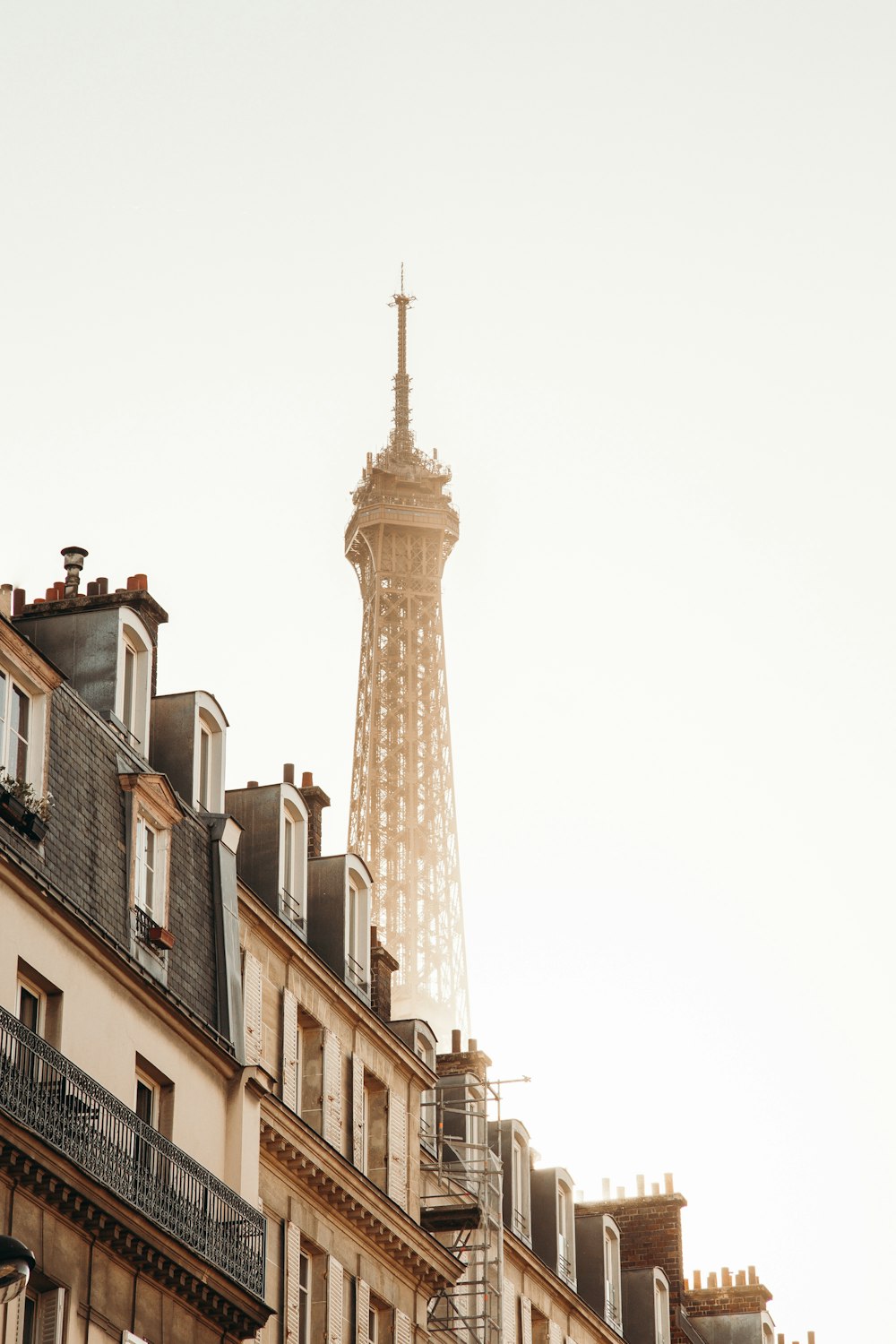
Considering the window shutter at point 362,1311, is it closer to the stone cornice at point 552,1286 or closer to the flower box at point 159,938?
the stone cornice at point 552,1286

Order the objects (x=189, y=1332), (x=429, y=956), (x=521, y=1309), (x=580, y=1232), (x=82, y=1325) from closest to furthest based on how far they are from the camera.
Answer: (x=82, y=1325) < (x=189, y=1332) < (x=521, y=1309) < (x=580, y=1232) < (x=429, y=956)

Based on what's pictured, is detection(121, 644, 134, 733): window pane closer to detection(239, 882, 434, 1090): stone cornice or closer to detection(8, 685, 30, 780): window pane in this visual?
detection(239, 882, 434, 1090): stone cornice

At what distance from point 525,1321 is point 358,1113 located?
867 centimetres

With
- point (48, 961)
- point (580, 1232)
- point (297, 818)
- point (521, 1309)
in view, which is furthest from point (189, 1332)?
point (580, 1232)

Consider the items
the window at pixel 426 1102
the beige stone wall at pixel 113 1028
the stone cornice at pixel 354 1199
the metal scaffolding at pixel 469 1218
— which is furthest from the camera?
the window at pixel 426 1102

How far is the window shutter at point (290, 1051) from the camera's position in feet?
126

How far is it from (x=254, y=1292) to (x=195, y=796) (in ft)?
23.2

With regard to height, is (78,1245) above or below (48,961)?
below

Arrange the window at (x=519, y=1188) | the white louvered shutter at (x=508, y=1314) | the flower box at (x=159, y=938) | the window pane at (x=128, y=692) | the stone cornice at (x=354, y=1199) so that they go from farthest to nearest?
the window at (x=519, y=1188), the white louvered shutter at (x=508, y=1314), the stone cornice at (x=354, y=1199), the window pane at (x=128, y=692), the flower box at (x=159, y=938)

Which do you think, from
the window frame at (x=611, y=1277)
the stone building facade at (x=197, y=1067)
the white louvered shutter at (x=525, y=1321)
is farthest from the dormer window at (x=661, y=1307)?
the white louvered shutter at (x=525, y=1321)

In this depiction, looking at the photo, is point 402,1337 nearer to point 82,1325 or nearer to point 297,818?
point 297,818

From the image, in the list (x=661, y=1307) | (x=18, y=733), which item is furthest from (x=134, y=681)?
(x=661, y=1307)

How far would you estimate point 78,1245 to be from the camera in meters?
28.8

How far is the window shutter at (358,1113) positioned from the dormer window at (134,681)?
748 cm
